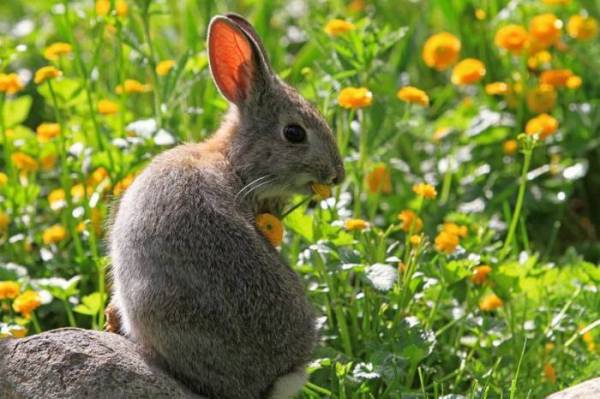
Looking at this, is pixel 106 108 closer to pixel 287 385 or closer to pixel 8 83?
pixel 8 83

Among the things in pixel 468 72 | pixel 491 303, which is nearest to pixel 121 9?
pixel 468 72

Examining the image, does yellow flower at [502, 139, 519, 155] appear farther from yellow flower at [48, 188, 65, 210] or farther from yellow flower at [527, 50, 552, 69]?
yellow flower at [48, 188, 65, 210]

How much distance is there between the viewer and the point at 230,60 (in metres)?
4.57

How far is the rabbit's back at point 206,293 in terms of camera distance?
12.6ft

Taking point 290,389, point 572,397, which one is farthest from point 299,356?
point 572,397

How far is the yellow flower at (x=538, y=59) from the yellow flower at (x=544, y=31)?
0.50ft

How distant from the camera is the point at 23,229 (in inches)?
213

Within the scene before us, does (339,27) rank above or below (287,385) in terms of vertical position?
above

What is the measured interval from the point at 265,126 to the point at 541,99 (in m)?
2.30

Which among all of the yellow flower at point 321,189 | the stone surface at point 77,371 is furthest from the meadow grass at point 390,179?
the stone surface at point 77,371

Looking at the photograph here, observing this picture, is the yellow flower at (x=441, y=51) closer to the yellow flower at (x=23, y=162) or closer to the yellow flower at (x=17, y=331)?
the yellow flower at (x=23, y=162)

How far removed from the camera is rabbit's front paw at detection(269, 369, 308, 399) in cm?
395

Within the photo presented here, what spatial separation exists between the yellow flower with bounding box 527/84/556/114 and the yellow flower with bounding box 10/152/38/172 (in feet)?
8.70

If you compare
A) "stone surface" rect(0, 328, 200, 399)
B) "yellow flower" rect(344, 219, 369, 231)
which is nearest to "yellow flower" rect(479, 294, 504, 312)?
"yellow flower" rect(344, 219, 369, 231)
